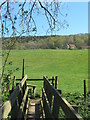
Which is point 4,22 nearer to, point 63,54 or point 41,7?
point 41,7

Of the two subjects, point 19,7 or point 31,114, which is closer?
point 19,7

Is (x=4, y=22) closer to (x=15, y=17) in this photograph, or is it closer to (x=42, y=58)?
(x=15, y=17)

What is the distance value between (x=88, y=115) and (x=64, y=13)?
271 cm

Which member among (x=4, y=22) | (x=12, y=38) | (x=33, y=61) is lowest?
(x=33, y=61)

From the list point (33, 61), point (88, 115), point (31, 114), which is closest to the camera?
point (31, 114)

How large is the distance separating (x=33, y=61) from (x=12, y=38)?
35.1m

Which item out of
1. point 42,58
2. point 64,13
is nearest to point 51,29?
point 64,13

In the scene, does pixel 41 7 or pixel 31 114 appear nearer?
pixel 41 7

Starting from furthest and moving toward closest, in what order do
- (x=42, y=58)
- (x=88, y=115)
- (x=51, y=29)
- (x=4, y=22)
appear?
(x=42, y=58) < (x=88, y=115) < (x=51, y=29) < (x=4, y=22)

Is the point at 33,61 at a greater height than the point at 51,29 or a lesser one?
lesser

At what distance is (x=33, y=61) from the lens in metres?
39.2

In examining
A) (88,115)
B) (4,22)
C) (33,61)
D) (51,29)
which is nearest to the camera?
(4,22)

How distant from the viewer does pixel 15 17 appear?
400 cm

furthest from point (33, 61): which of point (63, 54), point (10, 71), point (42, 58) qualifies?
point (10, 71)
